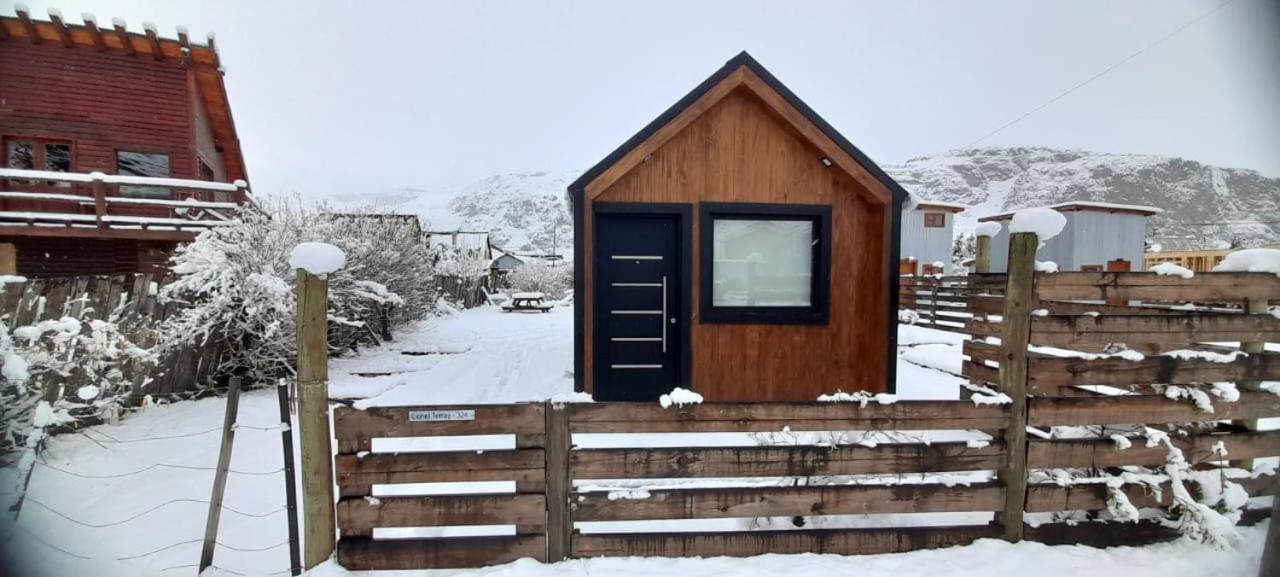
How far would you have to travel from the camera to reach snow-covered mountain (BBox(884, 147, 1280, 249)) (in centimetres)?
5945

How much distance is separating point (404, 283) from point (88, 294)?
18.4 ft

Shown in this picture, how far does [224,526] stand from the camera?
3.05 metres

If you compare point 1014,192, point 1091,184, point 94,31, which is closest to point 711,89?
point 94,31

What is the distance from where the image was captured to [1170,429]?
9.44ft

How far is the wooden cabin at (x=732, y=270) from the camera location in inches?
194

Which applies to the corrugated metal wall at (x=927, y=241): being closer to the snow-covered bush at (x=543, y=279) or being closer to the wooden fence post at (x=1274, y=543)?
the snow-covered bush at (x=543, y=279)

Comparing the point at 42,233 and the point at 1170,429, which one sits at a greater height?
the point at 42,233

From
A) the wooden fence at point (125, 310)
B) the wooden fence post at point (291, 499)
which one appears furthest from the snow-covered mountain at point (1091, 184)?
the wooden fence post at point (291, 499)

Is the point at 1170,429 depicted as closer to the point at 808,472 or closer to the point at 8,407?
the point at 808,472

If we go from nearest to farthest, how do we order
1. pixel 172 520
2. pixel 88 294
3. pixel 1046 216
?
pixel 1046 216
pixel 172 520
pixel 88 294

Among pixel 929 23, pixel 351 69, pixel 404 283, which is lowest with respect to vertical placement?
pixel 404 283

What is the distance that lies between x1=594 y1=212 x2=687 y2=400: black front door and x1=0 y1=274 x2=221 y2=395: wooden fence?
181 inches

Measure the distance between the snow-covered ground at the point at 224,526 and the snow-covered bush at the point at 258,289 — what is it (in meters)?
0.61

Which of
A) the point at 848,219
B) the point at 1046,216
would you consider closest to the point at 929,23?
the point at 848,219
